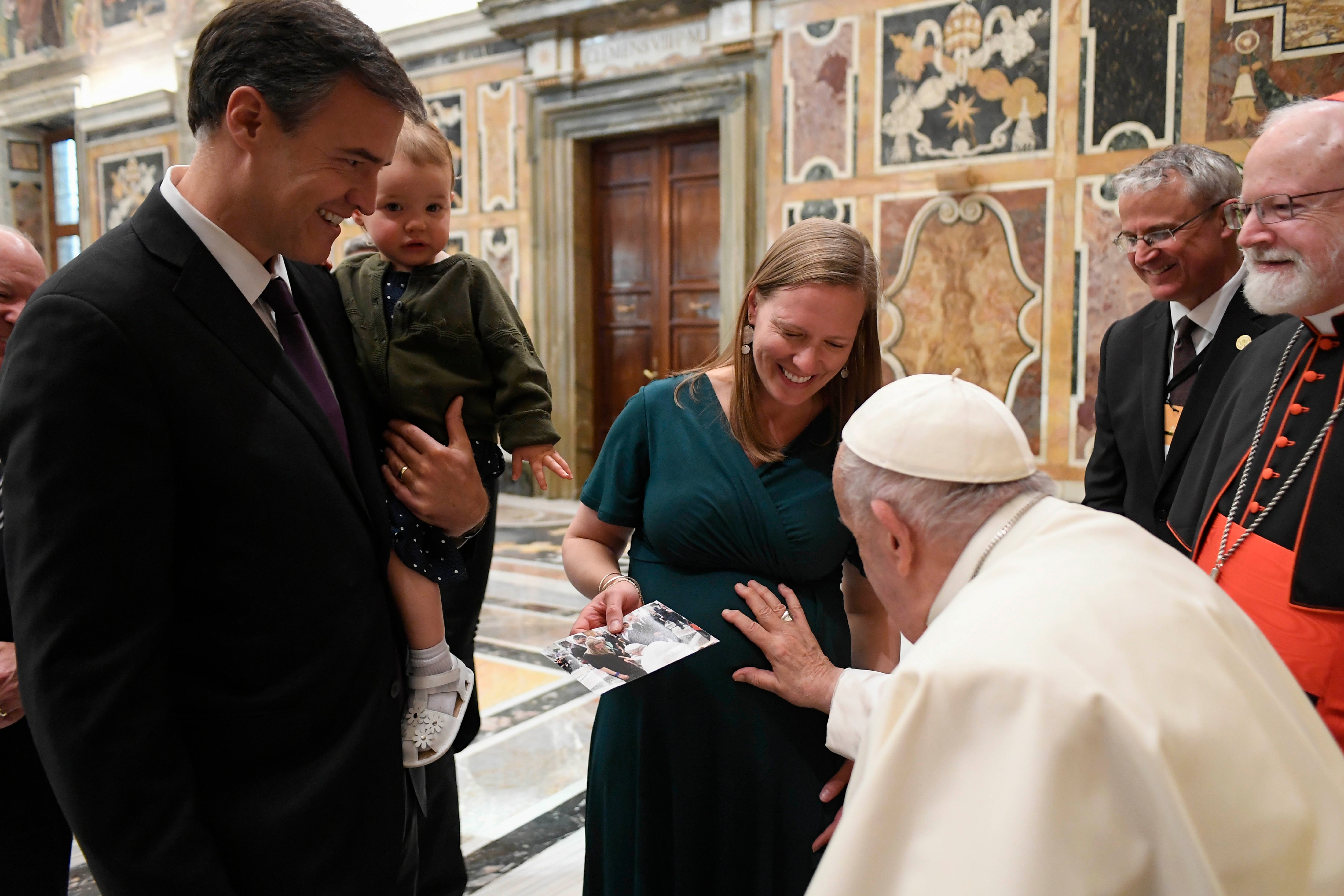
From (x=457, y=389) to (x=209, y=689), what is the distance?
809mm

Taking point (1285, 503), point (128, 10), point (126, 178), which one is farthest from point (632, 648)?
point (128, 10)

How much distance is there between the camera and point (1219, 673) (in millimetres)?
1157

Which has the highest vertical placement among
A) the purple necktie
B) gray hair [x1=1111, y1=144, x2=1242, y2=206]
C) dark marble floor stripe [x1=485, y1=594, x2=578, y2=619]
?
gray hair [x1=1111, y1=144, x2=1242, y2=206]

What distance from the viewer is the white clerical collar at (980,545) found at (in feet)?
4.50

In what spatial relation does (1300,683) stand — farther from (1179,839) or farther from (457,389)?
(457,389)

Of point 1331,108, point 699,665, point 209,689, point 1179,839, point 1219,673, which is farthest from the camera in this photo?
point 1331,108

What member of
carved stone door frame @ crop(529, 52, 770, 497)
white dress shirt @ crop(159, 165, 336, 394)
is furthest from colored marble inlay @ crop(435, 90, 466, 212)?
white dress shirt @ crop(159, 165, 336, 394)

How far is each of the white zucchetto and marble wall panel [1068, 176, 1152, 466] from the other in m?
5.62

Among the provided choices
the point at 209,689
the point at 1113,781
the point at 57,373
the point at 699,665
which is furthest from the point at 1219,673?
the point at 57,373

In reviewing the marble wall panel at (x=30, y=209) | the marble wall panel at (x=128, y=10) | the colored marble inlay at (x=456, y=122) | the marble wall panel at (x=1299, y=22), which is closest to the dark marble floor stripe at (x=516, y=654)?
the colored marble inlay at (x=456, y=122)

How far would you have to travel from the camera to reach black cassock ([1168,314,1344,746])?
6.35 ft

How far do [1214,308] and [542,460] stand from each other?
7.35ft

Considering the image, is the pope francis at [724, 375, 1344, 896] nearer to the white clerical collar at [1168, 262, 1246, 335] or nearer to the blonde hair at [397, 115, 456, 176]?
the blonde hair at [397, 115, 456, 176]

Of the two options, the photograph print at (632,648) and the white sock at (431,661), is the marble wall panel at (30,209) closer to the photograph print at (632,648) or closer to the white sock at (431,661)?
the white sock at (431,661)
